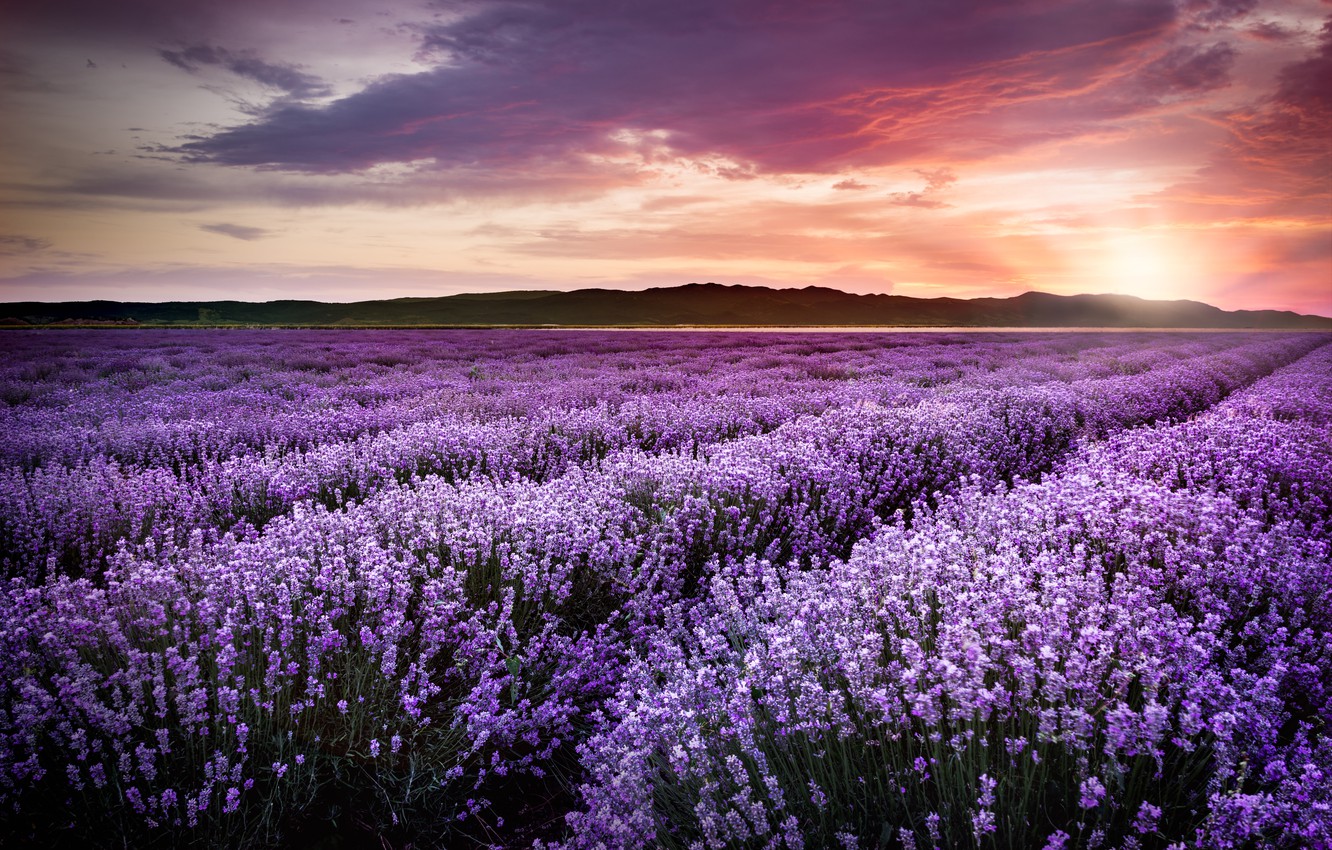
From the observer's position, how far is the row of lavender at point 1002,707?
157cm

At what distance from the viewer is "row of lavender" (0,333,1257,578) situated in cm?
402

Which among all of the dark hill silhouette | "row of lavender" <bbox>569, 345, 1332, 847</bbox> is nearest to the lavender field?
"row of lavender" <bbox>569, 345, 1332, 847</bbox>

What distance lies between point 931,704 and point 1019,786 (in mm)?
445

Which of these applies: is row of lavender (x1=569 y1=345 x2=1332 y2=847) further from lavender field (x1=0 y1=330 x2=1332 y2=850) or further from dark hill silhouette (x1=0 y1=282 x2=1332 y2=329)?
dark hill silhouette (x1=0 y1=282 x2=1332 y2=329)

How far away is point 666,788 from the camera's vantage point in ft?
6.66

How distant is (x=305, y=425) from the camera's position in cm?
655

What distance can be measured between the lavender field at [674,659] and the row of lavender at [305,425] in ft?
0.23

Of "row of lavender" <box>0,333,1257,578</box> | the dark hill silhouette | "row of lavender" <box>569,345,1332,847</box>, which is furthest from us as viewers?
the dark hill silhouette

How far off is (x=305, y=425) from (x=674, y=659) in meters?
5.46

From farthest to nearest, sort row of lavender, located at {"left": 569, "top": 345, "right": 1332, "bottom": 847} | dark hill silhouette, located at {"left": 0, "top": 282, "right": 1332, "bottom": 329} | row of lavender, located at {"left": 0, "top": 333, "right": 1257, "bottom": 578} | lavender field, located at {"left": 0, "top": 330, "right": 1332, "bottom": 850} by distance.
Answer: dark hill silhouette, located at {"left": 0, "top": 282, "right": 1332, "bottom": 329}
row of lavender, located at {"left": 0, "top": 333, "right": 1257, "bottom": 578}
lavender field, located at {"left": 0, "top": 330, "right": 1332, "bottom": 850}
row of lavender, located at {"left": 569, "top": 345, "right": 1332, "bottom": 847}

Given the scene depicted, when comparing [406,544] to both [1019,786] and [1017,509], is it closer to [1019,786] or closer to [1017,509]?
[1019,786]

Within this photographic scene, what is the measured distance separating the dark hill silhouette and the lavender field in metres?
116

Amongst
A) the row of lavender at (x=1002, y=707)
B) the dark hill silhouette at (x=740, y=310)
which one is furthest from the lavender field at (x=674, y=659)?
the dark hill silhouette at (x=740, y=310)

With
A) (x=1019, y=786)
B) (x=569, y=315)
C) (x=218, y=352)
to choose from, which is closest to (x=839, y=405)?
(x=1019, y=786)
